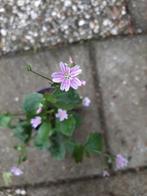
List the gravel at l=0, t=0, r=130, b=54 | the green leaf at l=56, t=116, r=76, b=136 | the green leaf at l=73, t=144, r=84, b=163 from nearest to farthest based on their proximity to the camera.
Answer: the green leaf at l=56, t=116, r=76, b=136 < the green leaf at l=73, t=144, r=84, b=163 < the gravel at l=0, t=0, r=130, b=54

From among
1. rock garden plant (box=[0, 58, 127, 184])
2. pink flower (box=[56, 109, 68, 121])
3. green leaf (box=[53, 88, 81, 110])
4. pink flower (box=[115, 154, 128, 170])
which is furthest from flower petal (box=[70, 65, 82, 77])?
pink flower (box=[115, 154, 128, 170])

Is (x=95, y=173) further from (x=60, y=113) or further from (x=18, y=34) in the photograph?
(x=18, y=34)

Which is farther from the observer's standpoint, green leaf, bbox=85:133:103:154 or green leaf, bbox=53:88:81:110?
green leaf, bbox=85:133:103:154

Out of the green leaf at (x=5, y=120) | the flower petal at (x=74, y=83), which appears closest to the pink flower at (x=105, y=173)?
the green leaf at (x=5, y=120)

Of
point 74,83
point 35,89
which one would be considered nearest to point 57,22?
point 35,89

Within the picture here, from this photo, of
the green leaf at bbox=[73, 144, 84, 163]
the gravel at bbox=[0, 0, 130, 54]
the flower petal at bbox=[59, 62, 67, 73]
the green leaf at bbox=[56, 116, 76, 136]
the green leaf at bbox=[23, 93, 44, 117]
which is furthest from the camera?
the gravel at bbox=[0, 0, 130, 54]

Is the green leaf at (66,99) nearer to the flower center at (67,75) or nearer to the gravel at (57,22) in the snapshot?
the flower center at (67,75)

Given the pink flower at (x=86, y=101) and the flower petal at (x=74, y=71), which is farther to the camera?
the pink flower at (x=86, y=101)

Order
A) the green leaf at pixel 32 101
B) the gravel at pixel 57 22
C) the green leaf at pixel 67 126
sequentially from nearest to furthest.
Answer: the green leaf at pixel 32 101 < the green leaf at pixel 67 126 < the gravel at pixel 57 22

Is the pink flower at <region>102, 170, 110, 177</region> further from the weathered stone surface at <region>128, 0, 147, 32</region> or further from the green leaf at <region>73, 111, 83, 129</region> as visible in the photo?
the weathered stone surface at <region>128, 0, 147, 32</region>
